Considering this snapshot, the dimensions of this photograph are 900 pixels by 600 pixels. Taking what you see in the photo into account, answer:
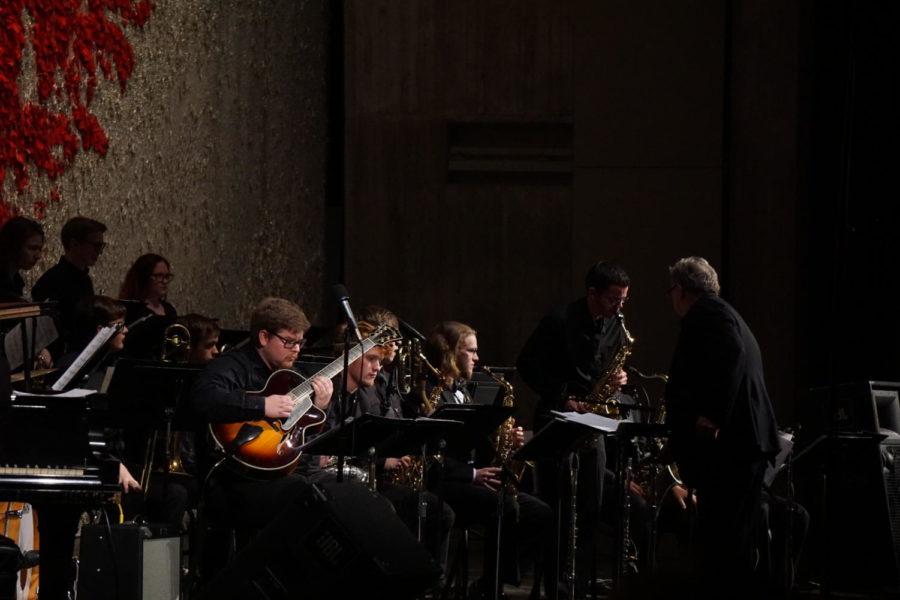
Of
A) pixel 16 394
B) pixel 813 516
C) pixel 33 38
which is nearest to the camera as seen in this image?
pixel 16 394

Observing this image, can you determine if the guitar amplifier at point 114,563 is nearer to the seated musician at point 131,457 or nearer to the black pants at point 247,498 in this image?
the black pants at point 247,498

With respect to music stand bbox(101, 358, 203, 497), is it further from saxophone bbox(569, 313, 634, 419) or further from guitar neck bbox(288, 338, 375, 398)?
saxophone bbox(569, 313, 634, 419)

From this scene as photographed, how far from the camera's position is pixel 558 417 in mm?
6148

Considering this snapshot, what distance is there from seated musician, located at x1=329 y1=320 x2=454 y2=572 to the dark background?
337cm

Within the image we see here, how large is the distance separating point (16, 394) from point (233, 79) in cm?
541

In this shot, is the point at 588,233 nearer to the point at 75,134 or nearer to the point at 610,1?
the point at 610,1

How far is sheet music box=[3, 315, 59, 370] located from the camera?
5918 millimetres

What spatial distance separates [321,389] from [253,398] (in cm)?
31

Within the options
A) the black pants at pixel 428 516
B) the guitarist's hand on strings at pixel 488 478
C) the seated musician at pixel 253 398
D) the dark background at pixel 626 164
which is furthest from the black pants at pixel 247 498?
the dark background at pixel 626 164

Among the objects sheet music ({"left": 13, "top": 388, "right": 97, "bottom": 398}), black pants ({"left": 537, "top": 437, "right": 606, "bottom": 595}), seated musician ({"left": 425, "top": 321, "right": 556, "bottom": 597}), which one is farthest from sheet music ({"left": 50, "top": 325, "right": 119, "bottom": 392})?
black pants ({"left": 537, "top": 437, "right": 606, "bottom": 595})

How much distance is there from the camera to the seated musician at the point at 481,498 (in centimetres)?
693

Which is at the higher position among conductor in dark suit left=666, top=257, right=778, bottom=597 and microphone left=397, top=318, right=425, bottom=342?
microphone left=397, top=318, right=425, bottom=342

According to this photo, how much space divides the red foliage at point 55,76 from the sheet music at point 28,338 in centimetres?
107

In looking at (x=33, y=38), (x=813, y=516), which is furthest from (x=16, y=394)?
(x=813, y=516)
